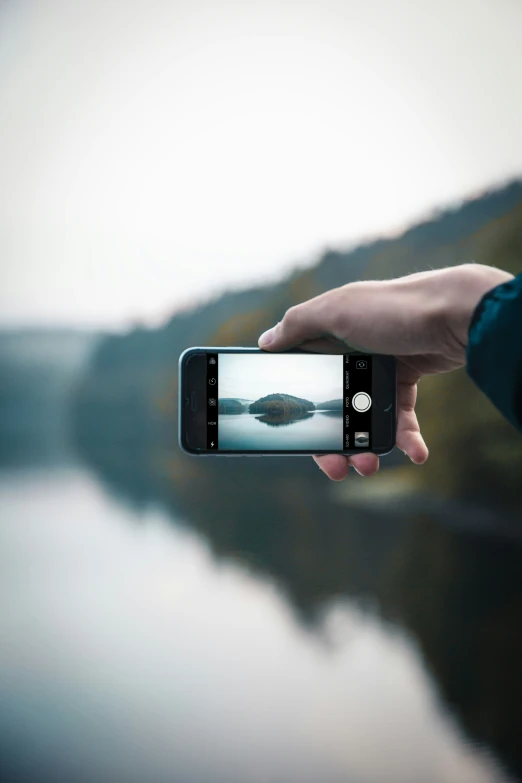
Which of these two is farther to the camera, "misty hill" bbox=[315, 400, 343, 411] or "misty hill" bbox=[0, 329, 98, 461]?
"misty hill" bbox=[0, 329, 98, 461]

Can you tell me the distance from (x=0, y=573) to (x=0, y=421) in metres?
0.30

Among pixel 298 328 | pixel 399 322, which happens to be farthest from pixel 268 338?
pixel 399 322

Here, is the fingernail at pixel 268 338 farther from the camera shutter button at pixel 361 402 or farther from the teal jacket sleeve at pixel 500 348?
the teal jacket sleeve at pixel 500 348

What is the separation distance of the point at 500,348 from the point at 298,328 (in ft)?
0.75

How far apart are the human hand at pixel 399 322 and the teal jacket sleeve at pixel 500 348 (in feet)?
0.19

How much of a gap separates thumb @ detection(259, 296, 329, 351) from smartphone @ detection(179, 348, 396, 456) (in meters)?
0.02

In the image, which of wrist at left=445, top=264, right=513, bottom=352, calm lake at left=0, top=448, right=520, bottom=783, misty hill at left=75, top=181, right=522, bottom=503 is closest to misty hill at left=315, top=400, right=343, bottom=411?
wrist at left=445, top=264, right=513, bottom=352

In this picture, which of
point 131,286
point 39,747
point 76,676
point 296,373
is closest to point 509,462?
point 296,373

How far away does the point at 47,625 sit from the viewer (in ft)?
3.41

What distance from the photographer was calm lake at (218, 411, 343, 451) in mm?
576

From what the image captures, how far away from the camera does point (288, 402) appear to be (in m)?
0.59

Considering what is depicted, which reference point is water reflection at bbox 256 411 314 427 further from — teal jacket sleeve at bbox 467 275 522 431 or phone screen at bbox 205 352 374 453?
teal jacket sleeve at bbox 467 275 522 431

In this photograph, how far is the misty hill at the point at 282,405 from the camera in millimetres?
586

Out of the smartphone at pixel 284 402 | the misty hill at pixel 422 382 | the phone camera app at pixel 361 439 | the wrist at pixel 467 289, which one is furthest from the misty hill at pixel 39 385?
the wrist at pixel 467 289
